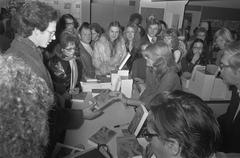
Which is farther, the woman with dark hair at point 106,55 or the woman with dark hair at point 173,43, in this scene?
the woman with dark hair at point 173,43

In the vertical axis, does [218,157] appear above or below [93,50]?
below

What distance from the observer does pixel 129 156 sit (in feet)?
4.64

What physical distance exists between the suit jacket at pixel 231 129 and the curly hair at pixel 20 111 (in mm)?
1452

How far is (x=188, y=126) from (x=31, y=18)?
1.23 m

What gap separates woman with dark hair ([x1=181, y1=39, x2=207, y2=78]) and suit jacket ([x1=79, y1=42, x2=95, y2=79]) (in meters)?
1.85

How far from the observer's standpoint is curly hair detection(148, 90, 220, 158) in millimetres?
859

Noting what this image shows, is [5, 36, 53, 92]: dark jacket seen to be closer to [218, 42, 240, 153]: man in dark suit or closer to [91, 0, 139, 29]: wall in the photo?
[218, 42, 240, 153]: man in dark suit

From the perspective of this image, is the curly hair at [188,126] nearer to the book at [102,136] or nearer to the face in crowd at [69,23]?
the book at [102,136]

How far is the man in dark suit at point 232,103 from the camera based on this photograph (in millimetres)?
1466

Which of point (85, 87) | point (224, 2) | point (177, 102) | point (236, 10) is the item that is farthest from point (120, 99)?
point (236, 10)

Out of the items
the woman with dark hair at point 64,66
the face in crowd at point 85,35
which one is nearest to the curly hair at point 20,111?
the woman with dark hair at point 64,66

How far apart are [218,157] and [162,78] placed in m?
0.90

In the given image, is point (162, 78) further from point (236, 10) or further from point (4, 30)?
point (236, 10)

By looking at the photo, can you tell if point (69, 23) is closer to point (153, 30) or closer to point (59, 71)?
point (59, 71)
